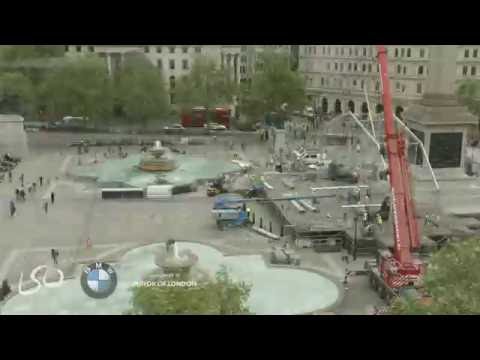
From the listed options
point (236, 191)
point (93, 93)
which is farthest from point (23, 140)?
point (236, 191)

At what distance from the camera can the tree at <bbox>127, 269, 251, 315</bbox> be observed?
1162cm

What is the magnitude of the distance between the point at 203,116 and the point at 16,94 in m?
4.45

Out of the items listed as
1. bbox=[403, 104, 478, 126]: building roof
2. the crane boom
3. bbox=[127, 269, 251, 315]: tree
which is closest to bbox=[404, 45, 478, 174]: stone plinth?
bbox=[403, 104, 478, 126]: building roof

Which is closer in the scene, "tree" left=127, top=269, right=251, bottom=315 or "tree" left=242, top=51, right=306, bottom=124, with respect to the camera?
"tree" left=127, top=269, right=251, bottom=315

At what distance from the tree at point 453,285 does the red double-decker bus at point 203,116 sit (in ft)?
23.4

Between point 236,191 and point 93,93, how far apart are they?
4441 mm

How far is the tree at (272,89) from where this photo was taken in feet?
53.1

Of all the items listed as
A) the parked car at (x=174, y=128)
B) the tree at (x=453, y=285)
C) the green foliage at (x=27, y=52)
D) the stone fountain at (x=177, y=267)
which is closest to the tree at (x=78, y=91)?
the green foliage at (x=27, y=52)

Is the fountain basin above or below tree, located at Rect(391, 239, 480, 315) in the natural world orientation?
below

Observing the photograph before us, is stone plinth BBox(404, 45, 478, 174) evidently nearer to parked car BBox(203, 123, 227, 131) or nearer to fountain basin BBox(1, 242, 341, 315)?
parked car BBox(203, 123, 227, 131)

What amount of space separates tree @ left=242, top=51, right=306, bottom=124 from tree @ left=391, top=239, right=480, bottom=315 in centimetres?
644

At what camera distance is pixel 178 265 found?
45.2 feet

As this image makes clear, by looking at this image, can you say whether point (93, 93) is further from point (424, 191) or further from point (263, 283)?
point (424, 191)

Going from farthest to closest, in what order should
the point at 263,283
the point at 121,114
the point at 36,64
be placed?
1. the point at 121,114
2. the point at 36,64
3. the point at 263,283
